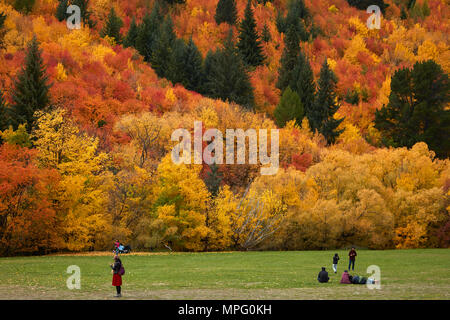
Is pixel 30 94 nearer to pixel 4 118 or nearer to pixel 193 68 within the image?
pixel 4 118

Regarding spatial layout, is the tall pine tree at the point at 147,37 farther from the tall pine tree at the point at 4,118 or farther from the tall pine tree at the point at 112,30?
the tall pine tree at the point at 4,118

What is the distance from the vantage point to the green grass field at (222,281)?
73.6ft

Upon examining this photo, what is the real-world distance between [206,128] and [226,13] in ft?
231

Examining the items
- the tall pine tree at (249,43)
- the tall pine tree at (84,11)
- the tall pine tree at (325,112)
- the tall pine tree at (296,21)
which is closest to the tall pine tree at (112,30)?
the tall pine tree at (84,11)

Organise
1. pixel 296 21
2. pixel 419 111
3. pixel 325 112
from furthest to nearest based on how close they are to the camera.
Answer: pixel 296 21, pixel 325 112, pixel 419 111

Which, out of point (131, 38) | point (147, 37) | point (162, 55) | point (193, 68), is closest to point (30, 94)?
point (193, 68)

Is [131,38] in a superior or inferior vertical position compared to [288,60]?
superior

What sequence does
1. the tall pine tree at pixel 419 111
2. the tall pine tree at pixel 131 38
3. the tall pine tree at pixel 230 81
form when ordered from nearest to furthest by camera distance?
the tall pine tree at pixel 419 111
the tall pine tree at pixel 230 81
the tall pine tree at pixel 131 38

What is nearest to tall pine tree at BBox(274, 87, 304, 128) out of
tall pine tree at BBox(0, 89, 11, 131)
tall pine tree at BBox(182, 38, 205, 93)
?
tall pine tree at BBox(182, 38, 205, 93)

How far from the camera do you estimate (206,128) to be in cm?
8225

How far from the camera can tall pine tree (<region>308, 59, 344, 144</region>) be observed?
97.9 meters

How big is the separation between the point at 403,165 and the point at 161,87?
159ft

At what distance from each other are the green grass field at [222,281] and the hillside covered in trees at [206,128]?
16145mm
